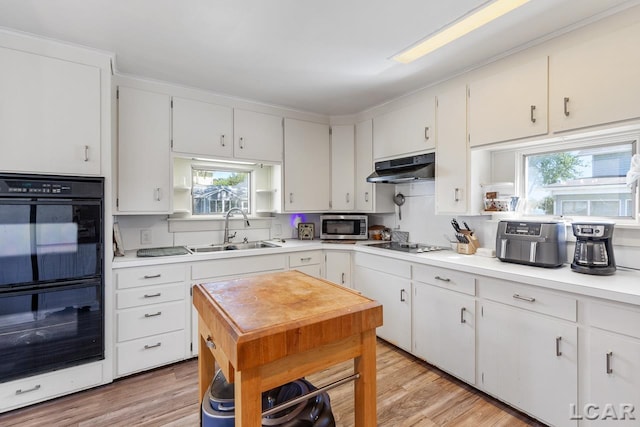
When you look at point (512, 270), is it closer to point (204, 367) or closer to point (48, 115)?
point (204, 367)

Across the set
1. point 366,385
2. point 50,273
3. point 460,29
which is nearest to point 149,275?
point 50,273

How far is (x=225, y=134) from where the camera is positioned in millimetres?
2951

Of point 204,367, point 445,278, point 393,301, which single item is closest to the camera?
point 204,367

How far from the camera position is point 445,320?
2242 mm

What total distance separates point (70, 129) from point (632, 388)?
3.53 metres

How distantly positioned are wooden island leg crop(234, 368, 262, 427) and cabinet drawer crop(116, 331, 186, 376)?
1736 millimetres

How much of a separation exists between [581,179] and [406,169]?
4.22 feet

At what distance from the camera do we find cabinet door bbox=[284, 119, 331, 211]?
335cm

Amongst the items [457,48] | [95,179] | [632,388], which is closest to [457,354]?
[632,388]

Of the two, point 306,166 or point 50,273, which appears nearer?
point 50,273

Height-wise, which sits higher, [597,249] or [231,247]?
[597,249]

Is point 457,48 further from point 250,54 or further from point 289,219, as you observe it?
point 289,219

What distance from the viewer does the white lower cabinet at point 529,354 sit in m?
1.63

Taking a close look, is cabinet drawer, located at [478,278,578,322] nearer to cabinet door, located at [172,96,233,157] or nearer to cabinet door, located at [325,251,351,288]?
cabinet door, located at [325,251,351,288]
